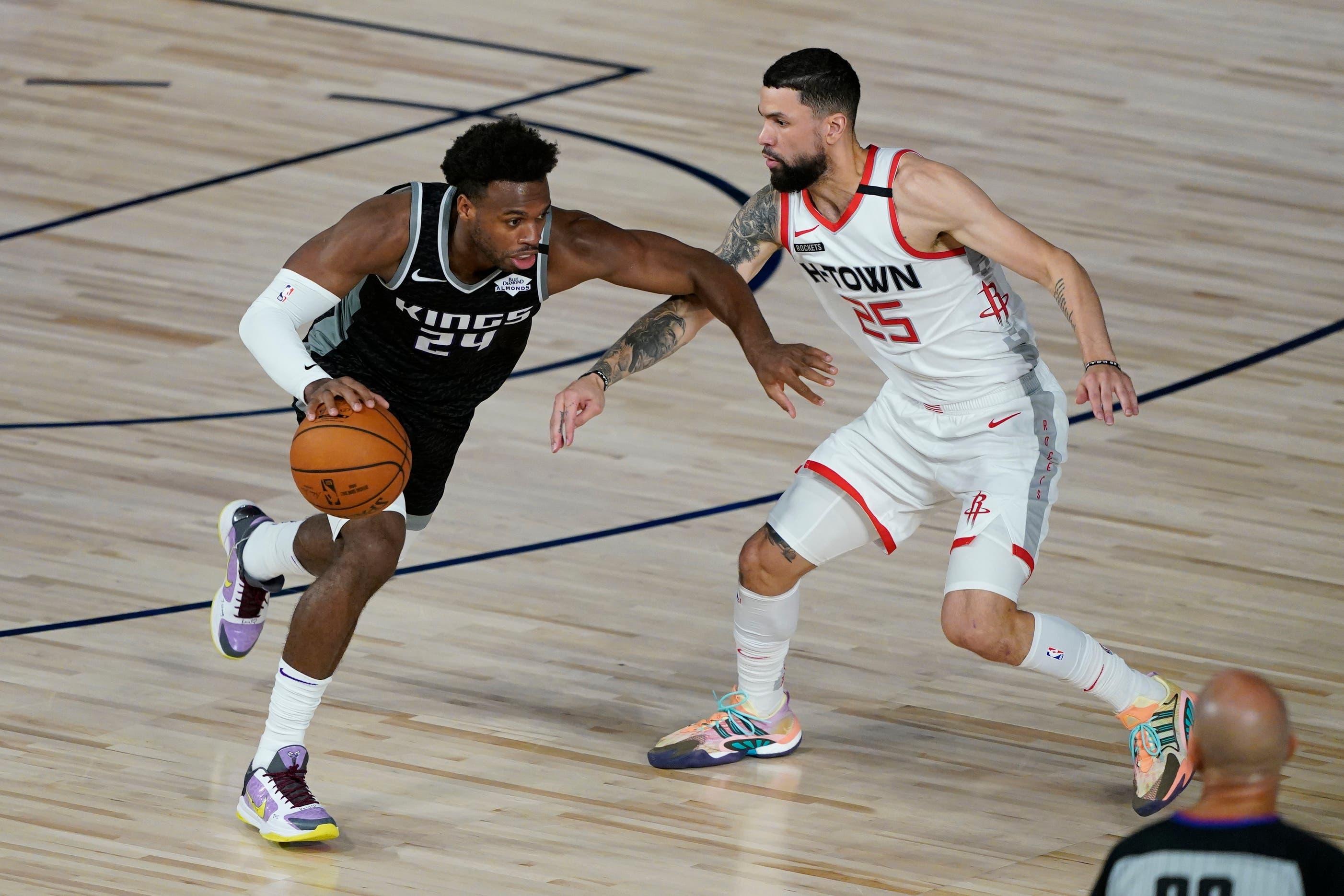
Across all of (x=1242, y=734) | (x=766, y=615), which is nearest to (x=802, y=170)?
(x=766, y=615)

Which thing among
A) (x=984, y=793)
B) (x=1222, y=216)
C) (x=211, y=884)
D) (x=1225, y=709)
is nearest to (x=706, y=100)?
(x=1222, y=216)

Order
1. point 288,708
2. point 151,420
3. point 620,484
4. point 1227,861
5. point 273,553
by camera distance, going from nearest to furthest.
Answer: point 1227,861, point 288,708, point 273,553, point 620,484, point 151,420

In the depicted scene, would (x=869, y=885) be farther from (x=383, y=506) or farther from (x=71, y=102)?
(x=71, y=102)

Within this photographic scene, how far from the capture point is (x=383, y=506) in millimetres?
5020

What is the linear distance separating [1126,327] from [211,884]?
6.21 m

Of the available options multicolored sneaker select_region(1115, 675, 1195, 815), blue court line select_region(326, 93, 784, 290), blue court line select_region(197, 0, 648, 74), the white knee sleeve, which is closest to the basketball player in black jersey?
the white knee sleeve

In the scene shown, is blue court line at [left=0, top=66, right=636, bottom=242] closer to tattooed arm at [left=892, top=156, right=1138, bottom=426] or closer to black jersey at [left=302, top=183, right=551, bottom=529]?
black jersey at [left=302, top=183, right=551, bottom=529]

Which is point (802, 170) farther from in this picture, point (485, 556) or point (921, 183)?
point (485, 556)

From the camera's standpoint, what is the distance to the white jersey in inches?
209

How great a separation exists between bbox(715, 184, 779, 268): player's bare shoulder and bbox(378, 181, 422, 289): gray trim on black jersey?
3.00 ft

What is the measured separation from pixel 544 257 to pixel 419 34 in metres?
9.19

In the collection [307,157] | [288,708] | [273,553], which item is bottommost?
[288,708]

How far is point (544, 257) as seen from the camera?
207 inches

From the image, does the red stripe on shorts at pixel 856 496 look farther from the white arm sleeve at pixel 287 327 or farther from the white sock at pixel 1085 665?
the white arm sleeve at pixel 287 327
